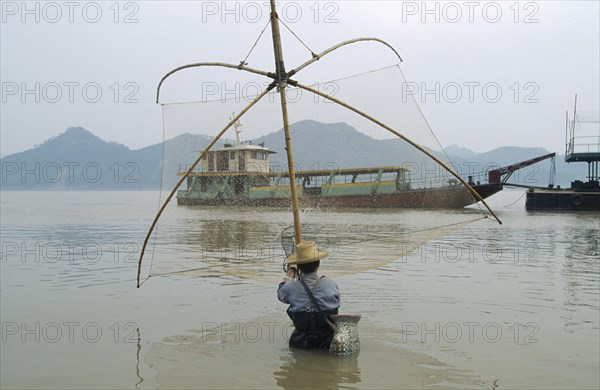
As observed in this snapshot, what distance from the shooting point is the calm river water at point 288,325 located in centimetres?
495

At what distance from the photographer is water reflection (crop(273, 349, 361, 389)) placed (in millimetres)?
4691

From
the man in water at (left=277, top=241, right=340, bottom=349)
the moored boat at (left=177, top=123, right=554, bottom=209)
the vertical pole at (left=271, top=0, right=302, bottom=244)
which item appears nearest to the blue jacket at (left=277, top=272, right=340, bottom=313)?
the man in water at (left=277, top=241, right=340, bottom=349)

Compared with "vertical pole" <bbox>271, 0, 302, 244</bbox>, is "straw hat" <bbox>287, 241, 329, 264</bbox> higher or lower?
lower

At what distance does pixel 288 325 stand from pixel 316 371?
1.71 m

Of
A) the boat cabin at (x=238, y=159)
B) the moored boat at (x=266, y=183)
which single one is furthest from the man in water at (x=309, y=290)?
the boat cabin at (x=238, y=159)

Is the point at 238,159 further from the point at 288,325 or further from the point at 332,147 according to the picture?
the point at 288,325

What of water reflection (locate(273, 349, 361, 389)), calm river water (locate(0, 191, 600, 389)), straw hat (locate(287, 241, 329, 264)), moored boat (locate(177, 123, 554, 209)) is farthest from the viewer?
moored boat (locate(177, 123, 554, 209))

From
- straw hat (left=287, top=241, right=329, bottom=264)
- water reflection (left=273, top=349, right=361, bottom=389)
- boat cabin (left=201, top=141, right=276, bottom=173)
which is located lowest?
water reflection (left=273, top=349, right=361, bottom=389)

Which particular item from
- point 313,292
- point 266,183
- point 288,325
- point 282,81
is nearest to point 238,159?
point 266,183

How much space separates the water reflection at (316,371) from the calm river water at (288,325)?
2 cm

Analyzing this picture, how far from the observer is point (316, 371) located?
16.1ft

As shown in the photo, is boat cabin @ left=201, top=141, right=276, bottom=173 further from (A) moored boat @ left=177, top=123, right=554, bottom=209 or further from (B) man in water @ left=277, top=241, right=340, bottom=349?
(B) man in water @ left=277, top=241, right=340, bottom=349

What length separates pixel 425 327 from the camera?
6.56 metres

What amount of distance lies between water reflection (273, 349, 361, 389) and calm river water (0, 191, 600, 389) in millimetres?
17
